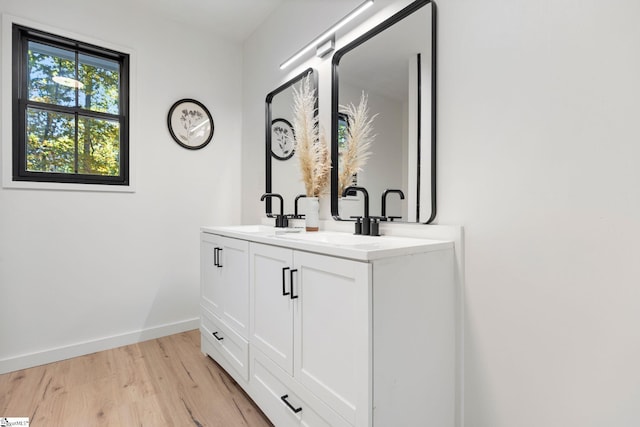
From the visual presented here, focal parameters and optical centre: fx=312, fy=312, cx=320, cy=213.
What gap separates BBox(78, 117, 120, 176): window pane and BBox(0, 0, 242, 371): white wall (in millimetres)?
161

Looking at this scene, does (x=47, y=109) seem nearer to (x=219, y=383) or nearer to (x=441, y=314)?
(x=219, y=383)

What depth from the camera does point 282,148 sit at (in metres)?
2.38

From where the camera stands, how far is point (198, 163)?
9.14ft

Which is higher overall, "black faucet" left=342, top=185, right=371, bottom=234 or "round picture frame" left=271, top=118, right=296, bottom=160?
"round picture frame" left=271, top=118, right=296, bottom=160

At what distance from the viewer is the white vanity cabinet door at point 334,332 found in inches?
37.3

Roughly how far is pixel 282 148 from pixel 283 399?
1.67 metres

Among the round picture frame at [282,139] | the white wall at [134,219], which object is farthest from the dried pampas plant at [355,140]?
the white wall at [134,219]

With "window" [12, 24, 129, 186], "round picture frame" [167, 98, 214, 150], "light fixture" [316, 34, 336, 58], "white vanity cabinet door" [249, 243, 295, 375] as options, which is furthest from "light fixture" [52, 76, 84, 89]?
"white vanity cabinet door" [249, 243, 295, 375]

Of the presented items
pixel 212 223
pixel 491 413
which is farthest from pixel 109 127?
pixel 491 413

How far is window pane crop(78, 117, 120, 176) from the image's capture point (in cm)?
231

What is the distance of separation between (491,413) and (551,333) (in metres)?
0.40

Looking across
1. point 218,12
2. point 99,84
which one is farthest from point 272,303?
point 218,12

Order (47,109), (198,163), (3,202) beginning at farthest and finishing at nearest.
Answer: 1. (198,163)
2. (47,109)
3. (3,202)

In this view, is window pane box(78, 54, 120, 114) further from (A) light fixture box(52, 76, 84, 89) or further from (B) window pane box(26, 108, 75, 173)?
(B) window pane box(26, 108, 75, 173)
